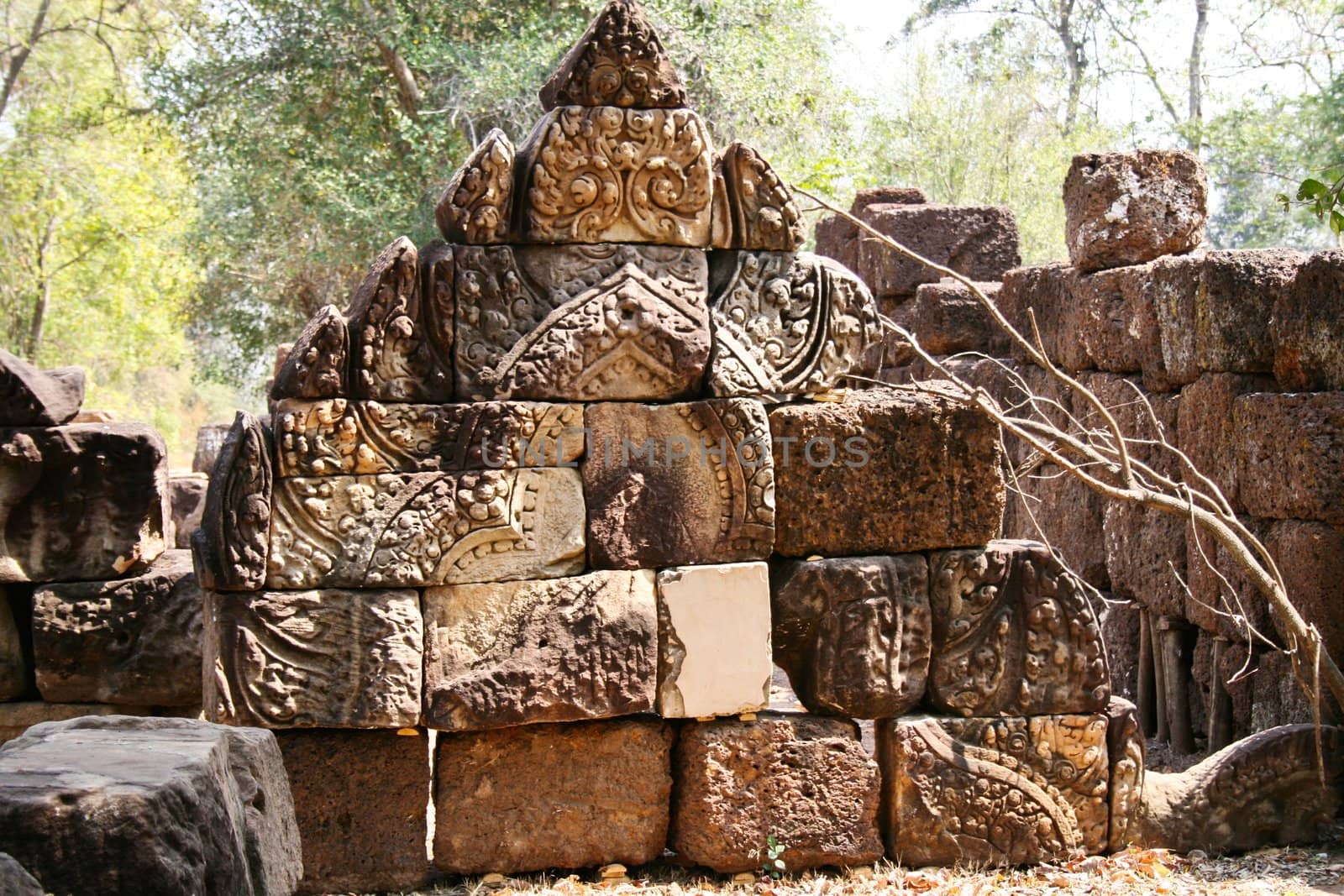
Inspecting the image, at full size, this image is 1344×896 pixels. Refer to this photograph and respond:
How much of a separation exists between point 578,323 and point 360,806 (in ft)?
5.90

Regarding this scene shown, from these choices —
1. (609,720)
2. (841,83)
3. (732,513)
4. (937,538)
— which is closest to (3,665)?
(609,720)

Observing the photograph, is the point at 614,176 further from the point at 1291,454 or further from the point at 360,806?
the point at 1291,454

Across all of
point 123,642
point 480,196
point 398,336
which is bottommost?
point 123,642

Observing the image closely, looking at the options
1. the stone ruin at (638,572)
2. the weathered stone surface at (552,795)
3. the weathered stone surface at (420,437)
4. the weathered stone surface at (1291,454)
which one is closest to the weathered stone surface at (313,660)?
the stone ruin at (638,572)

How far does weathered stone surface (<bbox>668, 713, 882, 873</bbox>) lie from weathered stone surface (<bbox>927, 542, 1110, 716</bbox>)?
44 cm

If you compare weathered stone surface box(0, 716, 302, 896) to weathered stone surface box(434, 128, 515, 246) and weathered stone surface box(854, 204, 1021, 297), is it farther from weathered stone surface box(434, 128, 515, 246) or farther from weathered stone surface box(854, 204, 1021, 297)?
weathered stone surface box(854, 204, 1021, 297)

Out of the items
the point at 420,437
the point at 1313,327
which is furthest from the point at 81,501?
the point at 1313,327

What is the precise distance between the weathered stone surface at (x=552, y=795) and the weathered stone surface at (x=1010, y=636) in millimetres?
1079

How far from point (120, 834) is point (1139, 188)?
6248 millimetres

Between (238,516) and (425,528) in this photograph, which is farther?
(425,528)

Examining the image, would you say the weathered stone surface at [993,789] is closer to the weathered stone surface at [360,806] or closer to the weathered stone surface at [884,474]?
the weathered stone surface at [884,474]

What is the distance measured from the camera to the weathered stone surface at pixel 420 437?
15.2ft

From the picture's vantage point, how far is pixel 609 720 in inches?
194

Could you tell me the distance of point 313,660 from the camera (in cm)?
464
